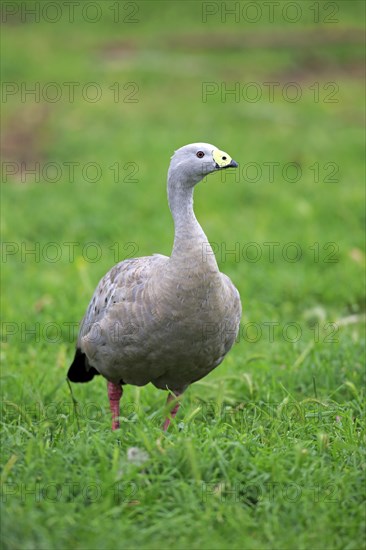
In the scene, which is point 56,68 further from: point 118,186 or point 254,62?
point 118,186

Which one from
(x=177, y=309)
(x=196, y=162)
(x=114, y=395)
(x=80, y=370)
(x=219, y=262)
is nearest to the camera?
(x=177, y=309)

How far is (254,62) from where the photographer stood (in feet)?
→ 61.8

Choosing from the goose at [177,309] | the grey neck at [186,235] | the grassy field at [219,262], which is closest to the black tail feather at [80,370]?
the grassy field at [219,262]

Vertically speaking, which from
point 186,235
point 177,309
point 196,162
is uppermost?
point 196,162

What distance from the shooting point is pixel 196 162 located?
4.77 meters

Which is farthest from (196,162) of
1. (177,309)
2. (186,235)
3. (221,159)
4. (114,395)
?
(114,395)

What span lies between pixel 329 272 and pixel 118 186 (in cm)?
360

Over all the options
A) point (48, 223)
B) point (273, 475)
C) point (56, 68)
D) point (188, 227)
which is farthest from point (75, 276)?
point (56, 68)

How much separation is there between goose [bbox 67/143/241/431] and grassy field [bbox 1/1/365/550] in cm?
30

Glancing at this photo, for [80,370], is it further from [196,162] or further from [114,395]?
[196,162]

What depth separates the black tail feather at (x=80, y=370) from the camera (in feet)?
18.4

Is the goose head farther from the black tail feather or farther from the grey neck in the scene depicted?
the black tail feather

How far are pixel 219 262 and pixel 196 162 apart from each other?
12.8 ft

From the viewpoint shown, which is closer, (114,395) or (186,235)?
(186,235)
